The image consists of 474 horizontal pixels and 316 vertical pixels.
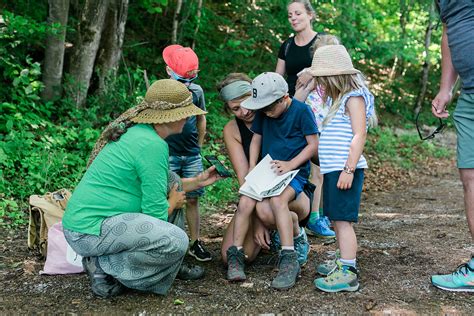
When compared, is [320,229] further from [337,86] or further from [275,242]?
[337,86]

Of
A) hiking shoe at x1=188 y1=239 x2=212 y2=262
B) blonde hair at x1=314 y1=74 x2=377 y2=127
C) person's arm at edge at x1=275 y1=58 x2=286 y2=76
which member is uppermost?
blonde hair at x1=314 y1=74 x2=377 y2=127

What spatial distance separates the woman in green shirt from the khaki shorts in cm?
168

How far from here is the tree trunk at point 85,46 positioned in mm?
7496

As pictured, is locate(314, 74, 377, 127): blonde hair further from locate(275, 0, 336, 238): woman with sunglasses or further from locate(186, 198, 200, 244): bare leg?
locate(275, 0, 336, 238): woman with sunglasses

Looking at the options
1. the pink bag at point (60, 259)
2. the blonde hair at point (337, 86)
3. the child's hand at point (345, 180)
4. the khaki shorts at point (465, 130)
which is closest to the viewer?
the khaki shorts at point (465, 130)

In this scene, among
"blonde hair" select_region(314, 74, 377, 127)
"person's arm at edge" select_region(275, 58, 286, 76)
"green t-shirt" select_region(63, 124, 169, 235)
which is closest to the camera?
"green t-shirt" select_region(63, 124, 169, 235)

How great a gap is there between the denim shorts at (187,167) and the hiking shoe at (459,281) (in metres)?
1.91

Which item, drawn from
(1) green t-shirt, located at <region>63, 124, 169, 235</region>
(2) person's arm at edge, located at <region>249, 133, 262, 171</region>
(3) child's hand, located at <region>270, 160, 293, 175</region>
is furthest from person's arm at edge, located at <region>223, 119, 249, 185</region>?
(1) green t-shirt, located at <region>63, 124, 169, 235</region>

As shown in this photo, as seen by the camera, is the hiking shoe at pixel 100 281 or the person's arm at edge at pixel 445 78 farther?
the person's arm at edge at pixel 445 78

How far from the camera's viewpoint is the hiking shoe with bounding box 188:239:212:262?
446cm

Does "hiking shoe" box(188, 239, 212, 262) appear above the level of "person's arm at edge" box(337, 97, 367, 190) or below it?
below

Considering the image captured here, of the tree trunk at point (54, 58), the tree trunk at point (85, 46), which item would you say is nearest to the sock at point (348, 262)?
the tree trunk at point (85, 46)

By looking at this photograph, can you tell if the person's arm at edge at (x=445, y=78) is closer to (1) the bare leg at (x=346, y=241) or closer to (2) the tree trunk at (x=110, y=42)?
(1) the bare leg at (x=346, y=241)

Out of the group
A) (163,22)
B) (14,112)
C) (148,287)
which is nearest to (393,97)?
(163,22)
